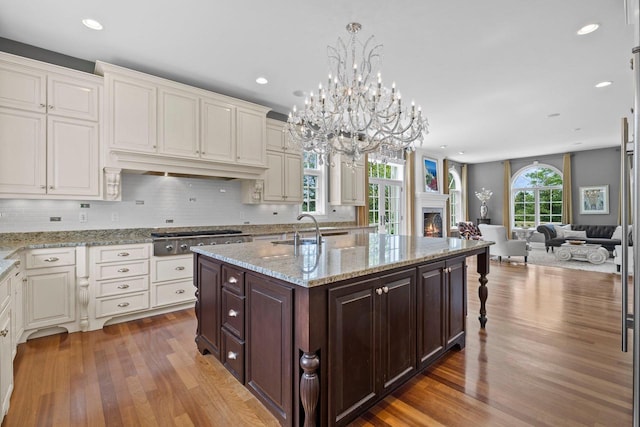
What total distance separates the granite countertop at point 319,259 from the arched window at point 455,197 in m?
8.99

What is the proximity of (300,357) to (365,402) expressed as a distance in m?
0.56

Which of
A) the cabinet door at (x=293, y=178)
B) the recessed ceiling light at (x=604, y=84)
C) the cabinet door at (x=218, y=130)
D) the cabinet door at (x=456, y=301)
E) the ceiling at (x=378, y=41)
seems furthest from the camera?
the cabinet door at (x=293, y=178)

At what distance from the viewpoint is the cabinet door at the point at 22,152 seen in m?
2.84

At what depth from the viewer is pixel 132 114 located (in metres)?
3.39

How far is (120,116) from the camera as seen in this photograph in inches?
130

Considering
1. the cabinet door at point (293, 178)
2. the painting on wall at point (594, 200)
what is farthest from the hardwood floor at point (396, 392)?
the painting on wall at point (594, 200)

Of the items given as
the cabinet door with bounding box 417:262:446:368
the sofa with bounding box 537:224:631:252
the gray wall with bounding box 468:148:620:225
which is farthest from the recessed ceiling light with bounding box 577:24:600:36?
the gray wall with bounding box 468:148:620:225

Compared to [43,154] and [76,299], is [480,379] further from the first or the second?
[43,154]

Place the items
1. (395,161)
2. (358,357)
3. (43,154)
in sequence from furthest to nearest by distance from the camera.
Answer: (395,161) < (43,154) < (358,357)

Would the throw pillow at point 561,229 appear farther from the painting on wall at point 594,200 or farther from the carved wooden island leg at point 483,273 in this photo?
the carved wooden island leg at point 483,273

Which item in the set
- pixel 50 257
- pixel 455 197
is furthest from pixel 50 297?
pixel 455 197

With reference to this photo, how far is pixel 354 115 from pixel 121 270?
9.69 feet

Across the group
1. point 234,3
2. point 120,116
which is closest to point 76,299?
point 120,116

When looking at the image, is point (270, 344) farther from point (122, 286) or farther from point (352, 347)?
point (122, 286)
